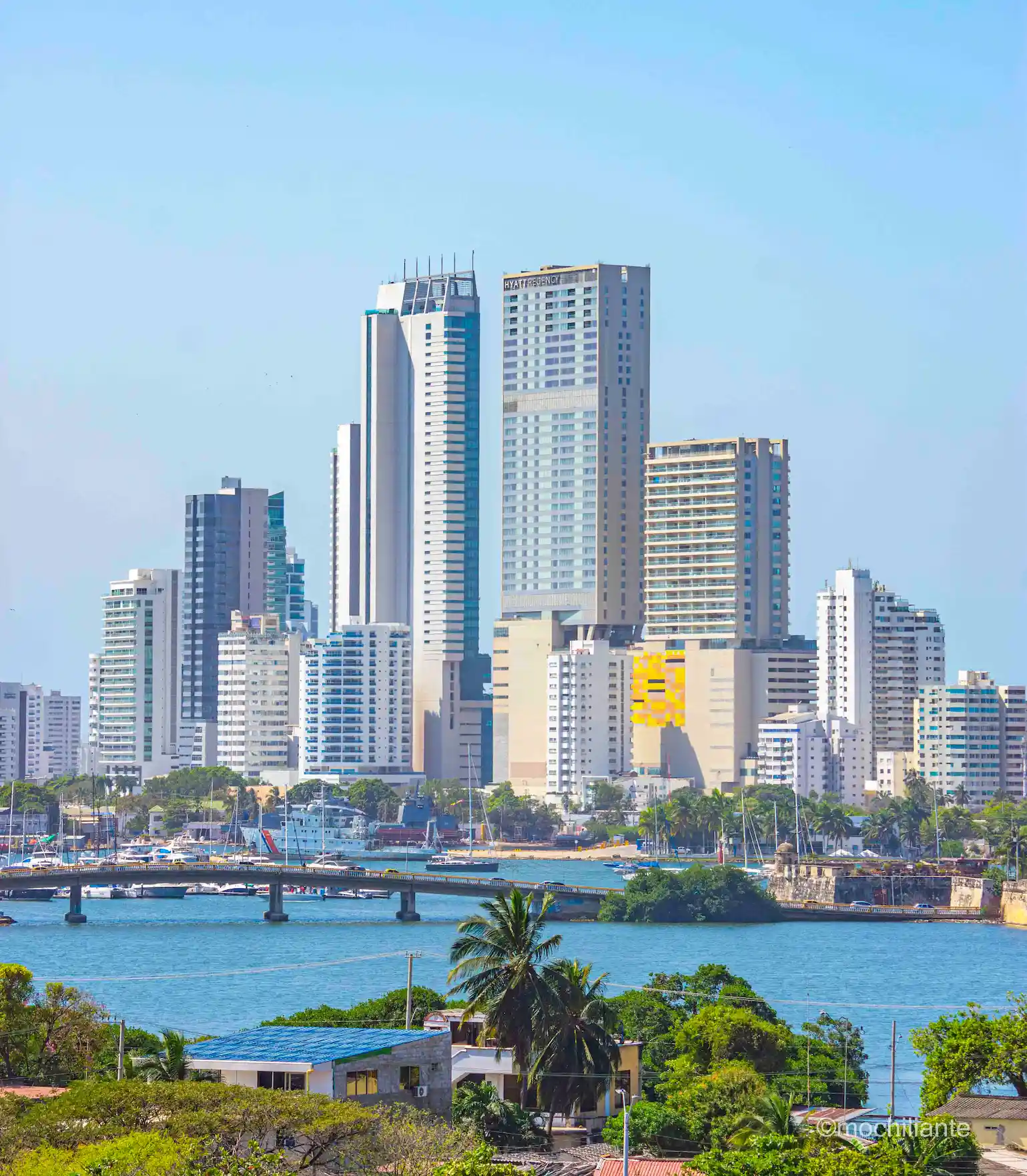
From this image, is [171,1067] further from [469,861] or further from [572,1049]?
[469,861]

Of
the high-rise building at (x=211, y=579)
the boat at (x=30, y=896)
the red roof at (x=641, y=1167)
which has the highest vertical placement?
the high-rise building at (x=211, y=579)

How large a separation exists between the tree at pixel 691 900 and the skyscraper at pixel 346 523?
252ft

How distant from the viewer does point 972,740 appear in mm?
152000

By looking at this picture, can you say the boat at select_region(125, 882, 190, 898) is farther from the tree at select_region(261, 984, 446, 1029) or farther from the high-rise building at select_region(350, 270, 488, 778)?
the tree at select_region(261, 984, 446, 1029)

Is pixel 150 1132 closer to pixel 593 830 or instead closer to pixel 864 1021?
pixel 864 1021

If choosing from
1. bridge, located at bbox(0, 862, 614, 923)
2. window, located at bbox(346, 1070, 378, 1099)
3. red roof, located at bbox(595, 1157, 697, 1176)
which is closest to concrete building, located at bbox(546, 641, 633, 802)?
bridge, located at bbox(0, 862, 614, 923)

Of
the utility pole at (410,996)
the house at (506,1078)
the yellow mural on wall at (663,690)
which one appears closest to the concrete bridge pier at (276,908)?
the utility pole at (410,996)

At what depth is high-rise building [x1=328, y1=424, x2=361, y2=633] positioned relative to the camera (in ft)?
590

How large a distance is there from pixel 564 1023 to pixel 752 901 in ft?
219

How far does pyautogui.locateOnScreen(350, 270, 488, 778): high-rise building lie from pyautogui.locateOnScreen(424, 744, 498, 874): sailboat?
1417 centimetres

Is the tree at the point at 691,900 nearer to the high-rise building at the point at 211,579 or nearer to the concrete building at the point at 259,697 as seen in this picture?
the concrete building at the point at 259,697

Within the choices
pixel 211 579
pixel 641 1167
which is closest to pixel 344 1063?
pixel 641 1167

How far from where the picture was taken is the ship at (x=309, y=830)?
15725 centimetres

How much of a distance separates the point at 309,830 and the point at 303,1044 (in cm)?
12673
